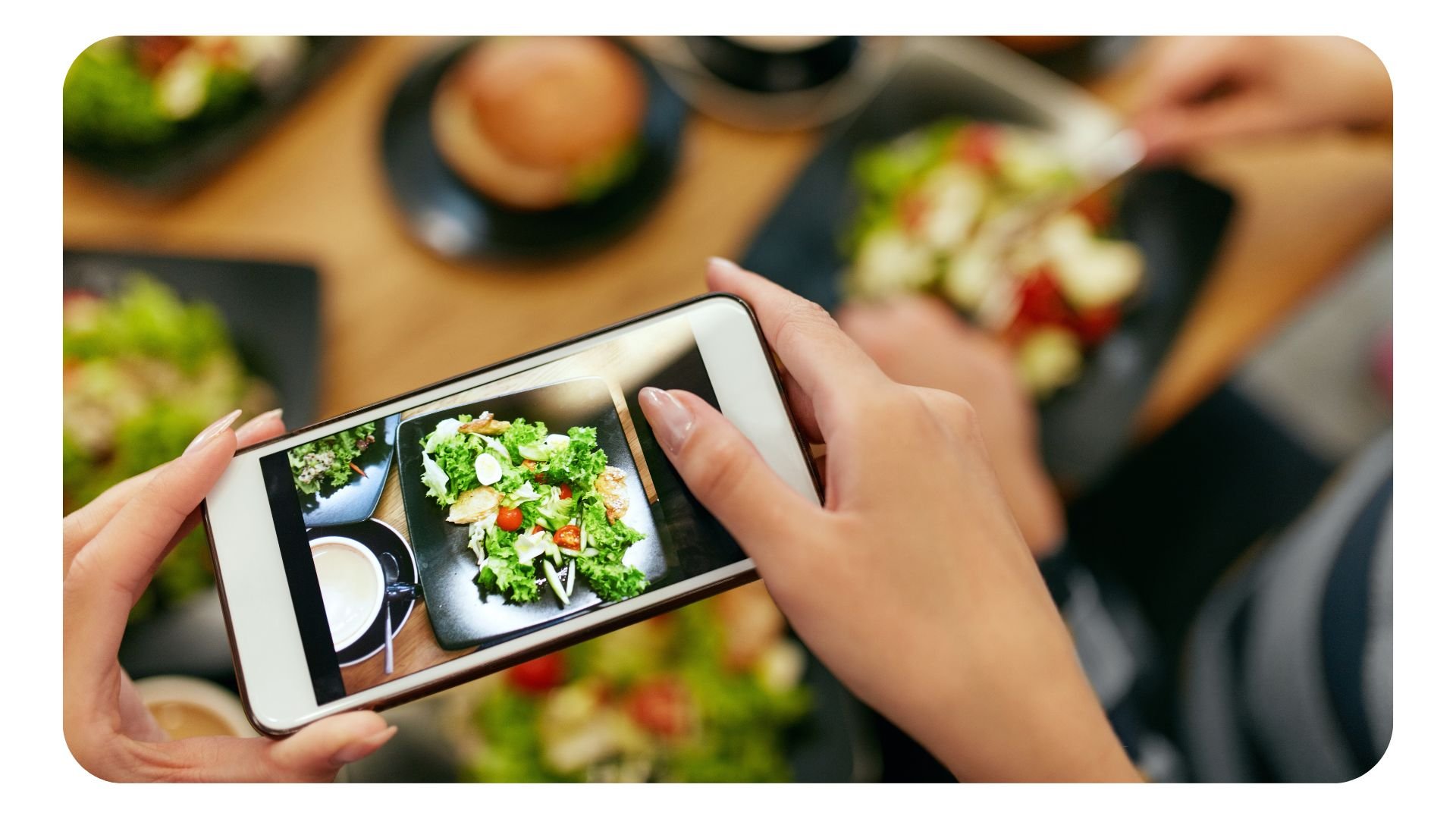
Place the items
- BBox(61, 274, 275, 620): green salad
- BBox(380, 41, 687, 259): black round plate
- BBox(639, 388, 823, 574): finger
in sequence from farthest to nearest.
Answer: BBox(380, 41, 687, 259): black round plate < BBox(61, 274, 275, 620): green salad < BBox(639, 388, 823, 574): finger

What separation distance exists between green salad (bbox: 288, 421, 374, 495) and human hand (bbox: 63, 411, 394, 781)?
0.04 meters

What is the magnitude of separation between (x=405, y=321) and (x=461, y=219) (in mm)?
128

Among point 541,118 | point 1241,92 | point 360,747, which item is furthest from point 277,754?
point 1241,92

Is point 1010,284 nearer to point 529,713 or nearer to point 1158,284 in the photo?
point 1158,284

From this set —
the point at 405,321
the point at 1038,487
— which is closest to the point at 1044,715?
the point at 1038,487

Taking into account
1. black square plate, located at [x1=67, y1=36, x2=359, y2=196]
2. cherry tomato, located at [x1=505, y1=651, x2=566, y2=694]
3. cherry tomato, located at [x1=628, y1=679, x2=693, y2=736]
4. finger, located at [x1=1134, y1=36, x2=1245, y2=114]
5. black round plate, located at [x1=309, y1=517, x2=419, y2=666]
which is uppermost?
black square plate, located at [x1=67, y1=36, x2=359, y2=196]

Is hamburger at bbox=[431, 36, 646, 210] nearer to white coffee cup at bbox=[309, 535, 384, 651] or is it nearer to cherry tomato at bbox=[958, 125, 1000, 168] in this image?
cherry tomato at bbox=[958, 125, 1000, 168]

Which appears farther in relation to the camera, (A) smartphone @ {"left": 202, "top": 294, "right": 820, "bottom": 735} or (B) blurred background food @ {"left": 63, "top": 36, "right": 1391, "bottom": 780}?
(B) blurred background food @ {"left": 63, "top": 36, "right": 1391, "bottom": 780}

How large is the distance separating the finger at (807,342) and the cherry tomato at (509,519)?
19 centimetres

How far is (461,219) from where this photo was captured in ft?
2.89

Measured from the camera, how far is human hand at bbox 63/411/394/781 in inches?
19.0

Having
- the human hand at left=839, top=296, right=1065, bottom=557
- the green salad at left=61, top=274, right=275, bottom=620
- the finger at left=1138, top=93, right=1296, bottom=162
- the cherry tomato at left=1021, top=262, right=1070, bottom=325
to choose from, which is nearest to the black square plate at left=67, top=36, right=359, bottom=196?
the green salad at left=61, top=274, right=275, bottom=620

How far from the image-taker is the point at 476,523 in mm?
478

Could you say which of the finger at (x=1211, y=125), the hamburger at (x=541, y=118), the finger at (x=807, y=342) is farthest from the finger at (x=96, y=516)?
the finger at (x=1211, y=125)
